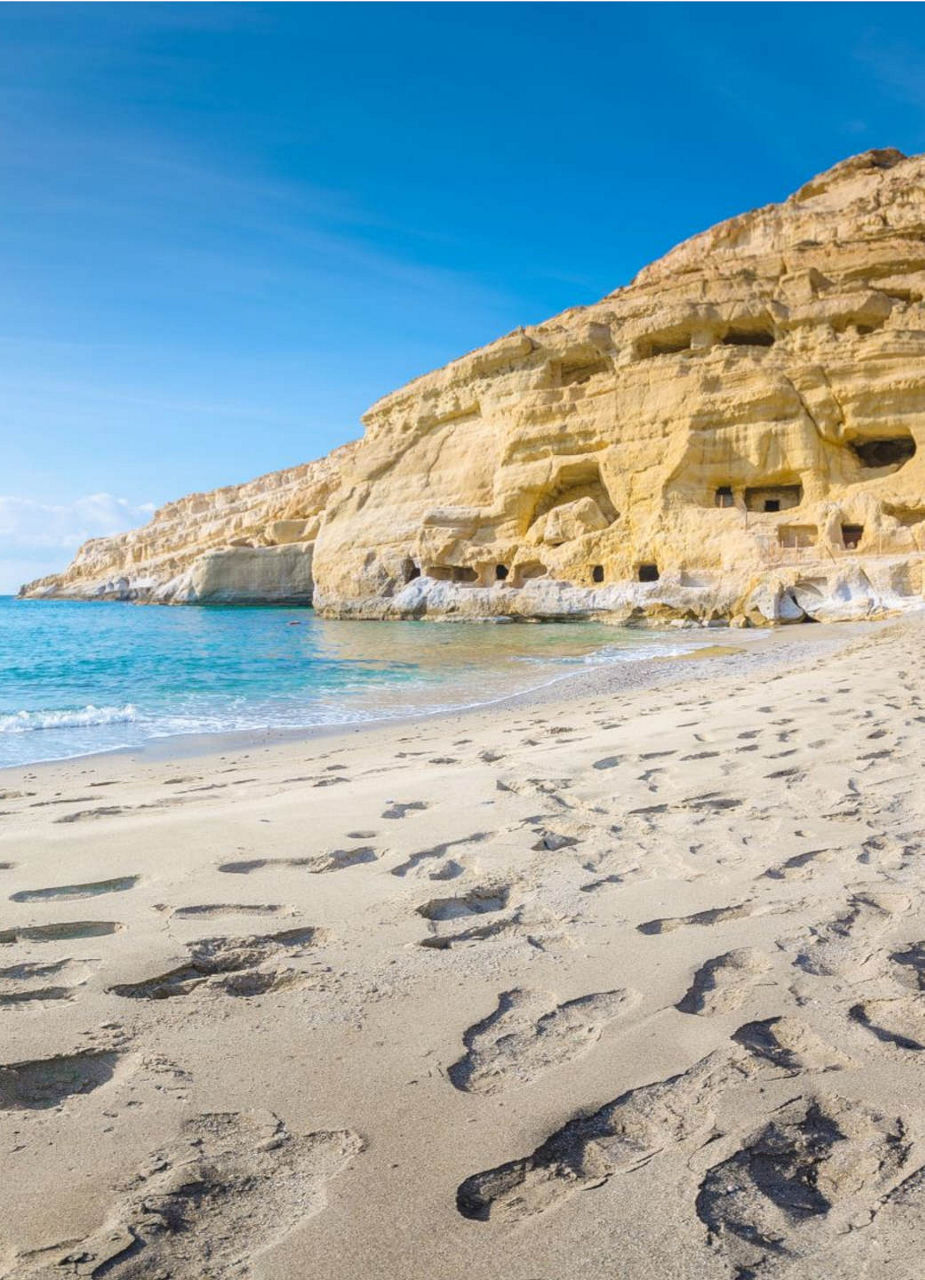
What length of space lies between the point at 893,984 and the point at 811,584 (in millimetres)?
25488

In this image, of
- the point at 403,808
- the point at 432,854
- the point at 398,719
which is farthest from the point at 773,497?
the point at 432,854

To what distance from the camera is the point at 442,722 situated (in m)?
9.25

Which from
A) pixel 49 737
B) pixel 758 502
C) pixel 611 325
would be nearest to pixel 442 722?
pixel 49 737

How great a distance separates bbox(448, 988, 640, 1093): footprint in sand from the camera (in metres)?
1.80

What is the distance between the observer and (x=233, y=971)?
2.34m

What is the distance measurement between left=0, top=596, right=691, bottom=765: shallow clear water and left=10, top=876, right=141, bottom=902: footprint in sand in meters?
4.96

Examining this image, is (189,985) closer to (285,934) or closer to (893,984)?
(285,934)

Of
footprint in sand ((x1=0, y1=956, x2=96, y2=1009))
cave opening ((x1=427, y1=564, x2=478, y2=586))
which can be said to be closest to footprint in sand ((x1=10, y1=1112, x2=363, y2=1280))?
footprint in sand ((x1=0, y1=956, x2=96, y2=1009))

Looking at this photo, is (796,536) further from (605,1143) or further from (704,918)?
(605,1143)

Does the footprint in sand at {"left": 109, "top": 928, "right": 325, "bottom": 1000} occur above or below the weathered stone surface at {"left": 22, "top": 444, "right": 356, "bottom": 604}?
below

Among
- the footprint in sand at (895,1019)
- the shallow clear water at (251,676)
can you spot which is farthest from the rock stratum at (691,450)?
the footprint in sand at (895,1019)

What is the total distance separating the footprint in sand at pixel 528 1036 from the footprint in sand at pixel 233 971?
0.59 metres

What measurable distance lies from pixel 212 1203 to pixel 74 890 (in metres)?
1.90

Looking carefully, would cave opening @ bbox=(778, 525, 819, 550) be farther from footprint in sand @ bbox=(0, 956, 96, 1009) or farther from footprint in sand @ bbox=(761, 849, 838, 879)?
footprint in sand @ bbox=(0, 956, 96, 1009)
